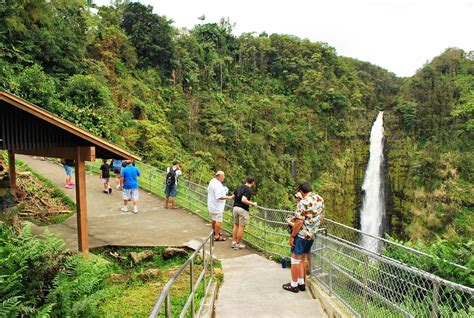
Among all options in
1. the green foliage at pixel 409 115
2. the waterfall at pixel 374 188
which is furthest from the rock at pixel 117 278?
the green foliage at pixel 409 115

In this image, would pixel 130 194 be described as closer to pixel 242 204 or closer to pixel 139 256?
pixel 139 256

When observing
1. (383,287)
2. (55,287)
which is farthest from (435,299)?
(55,287)

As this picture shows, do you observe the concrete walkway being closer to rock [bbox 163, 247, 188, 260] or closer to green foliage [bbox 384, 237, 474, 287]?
rock [bbox 163, 247, 188, 260]

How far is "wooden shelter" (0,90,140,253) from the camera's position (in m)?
5.70

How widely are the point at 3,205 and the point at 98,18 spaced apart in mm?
25831

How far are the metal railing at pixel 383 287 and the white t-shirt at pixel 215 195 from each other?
2911mm

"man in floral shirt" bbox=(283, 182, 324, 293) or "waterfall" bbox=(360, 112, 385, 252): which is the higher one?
"man in floral shirt" bbox=(283, 182, 324, 293)

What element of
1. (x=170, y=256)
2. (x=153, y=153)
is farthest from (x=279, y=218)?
(x=153, y=153)

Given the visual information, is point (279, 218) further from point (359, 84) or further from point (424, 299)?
point (359, 84)

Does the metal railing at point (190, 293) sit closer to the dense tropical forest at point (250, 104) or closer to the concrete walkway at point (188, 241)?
the concrete walkway at point (188, 241)

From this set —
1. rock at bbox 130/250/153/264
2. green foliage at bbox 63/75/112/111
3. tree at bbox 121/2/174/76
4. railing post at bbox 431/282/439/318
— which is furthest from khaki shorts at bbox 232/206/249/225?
tree at bbox 121/2/174/76

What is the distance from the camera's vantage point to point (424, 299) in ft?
10.4

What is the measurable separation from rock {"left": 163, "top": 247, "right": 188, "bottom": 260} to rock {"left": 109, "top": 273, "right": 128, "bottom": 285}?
4.42ft


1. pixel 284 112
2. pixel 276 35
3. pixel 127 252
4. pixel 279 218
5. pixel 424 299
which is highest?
pixel 276 35
